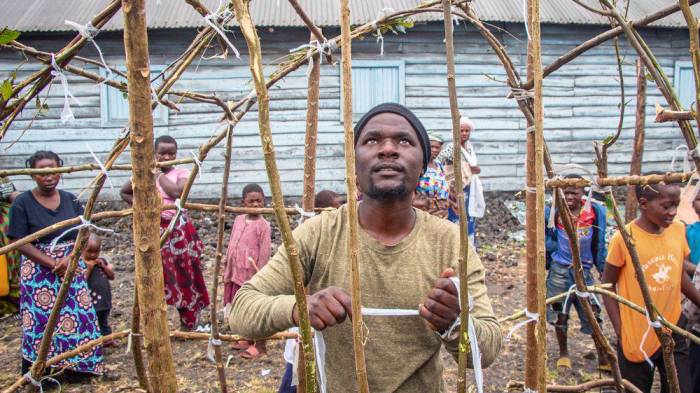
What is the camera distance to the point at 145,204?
3.33ft

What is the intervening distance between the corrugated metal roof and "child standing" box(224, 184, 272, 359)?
16.5 feet

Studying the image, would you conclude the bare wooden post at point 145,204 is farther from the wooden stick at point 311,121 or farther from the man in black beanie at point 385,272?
the wooden stick at point 311,121

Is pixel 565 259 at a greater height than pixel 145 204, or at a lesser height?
lesser

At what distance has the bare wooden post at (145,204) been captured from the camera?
3.17ft

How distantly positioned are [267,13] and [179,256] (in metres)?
5.79

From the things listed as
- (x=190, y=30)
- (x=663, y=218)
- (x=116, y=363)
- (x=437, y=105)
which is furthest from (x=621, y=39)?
(x=116, y=363)

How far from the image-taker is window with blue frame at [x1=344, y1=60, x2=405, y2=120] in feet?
34.0

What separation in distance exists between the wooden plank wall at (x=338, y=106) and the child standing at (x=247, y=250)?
17.1 ft

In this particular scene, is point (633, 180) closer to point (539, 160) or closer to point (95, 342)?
point (539, 160)

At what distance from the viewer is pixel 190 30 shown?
32.1ft

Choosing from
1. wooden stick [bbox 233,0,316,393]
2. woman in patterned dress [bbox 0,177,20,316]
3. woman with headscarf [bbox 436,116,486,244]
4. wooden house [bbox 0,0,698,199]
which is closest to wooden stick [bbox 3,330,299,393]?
wooden stick [bbox 233,0,316,393]

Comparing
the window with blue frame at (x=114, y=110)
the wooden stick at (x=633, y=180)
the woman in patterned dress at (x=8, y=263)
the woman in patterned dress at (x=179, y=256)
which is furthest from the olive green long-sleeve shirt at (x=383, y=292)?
the window with blue frame at (x=114, y=110)

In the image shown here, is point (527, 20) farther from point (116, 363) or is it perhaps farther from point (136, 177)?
point (116, 363)

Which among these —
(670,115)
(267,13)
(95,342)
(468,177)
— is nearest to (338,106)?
(267,13)
